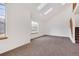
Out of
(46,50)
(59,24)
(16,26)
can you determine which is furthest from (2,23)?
(59,24)

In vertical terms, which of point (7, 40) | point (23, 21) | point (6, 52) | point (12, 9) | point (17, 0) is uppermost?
point (17, 0)

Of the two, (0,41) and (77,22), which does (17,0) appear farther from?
(77,22)

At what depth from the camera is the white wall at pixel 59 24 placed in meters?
10.2

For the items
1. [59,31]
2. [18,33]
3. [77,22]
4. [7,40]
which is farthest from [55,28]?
[7,40]

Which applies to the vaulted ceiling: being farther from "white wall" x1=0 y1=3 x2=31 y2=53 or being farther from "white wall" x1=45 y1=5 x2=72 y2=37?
"white wall" x1=0 y1=3 x2=31 y2=53

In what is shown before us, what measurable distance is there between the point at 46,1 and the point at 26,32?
2.05 metres

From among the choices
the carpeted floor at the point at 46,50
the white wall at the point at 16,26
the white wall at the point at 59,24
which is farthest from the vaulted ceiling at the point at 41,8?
the carpeted floor at the point at 46,50

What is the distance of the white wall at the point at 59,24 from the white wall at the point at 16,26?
16.8 ft

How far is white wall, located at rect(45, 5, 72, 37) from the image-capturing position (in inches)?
400

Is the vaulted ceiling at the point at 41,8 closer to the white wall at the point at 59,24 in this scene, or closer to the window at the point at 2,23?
the white wall at the point at 59,24

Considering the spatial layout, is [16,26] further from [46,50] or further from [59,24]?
[59,24]

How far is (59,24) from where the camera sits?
10836 millimetres

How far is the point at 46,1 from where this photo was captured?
6.48 metres

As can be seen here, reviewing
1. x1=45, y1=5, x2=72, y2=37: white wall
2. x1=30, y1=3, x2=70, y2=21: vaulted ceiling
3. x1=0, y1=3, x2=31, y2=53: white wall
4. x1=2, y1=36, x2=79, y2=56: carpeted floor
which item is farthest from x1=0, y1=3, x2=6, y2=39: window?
x1=45, y1=5, x2=72, y2=37: white wall
